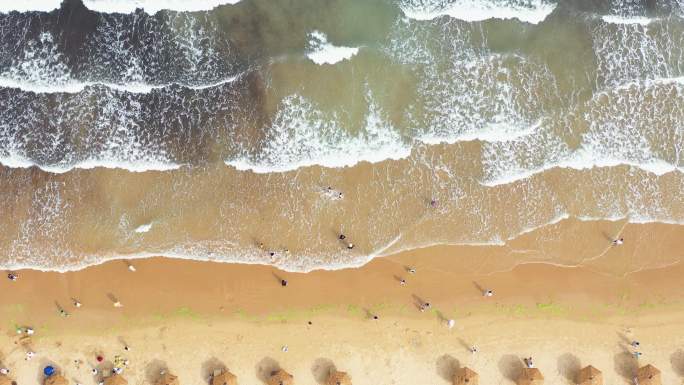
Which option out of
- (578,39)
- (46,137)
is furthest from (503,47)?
(46,137)

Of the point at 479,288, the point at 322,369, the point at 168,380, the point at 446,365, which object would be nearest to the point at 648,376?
the point at 479,288

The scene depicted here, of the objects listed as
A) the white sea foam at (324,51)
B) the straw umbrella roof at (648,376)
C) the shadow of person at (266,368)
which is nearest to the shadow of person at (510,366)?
the straw umbrella roof at (648,376)

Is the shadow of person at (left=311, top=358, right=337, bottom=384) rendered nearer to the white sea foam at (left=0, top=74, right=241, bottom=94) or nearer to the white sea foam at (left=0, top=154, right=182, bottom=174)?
the white sea foam at (left=0, top=154, right=182, bottom=174)

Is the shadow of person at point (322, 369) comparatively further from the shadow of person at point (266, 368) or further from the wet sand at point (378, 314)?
the shadow of person at point (266, 368)

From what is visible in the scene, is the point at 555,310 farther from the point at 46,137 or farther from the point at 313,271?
the point at 46,137

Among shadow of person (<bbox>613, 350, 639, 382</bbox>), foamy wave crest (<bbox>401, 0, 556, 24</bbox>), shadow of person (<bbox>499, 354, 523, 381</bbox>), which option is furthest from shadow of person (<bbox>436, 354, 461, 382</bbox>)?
foamy wave crest (<bbox>401, 0, 556, 24</bbox>)
